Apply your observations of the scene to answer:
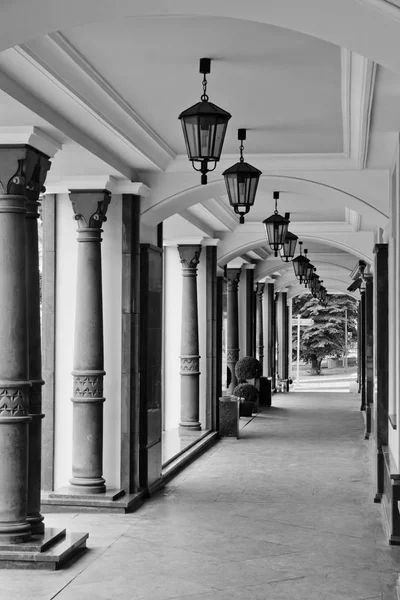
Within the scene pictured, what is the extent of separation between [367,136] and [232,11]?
11.5 ft

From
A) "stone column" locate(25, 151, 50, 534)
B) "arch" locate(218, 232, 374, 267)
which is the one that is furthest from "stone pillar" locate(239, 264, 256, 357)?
"stone column" locate(25, 151, 50, 534)

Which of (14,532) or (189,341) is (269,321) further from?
(14,532)

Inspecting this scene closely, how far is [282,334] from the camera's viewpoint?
29.9m

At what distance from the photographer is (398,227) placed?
6.92 metres

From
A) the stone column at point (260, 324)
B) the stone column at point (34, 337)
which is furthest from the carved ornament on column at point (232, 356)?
the stone column at point (34, 337)

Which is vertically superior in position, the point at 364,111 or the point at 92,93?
the point at 92,93

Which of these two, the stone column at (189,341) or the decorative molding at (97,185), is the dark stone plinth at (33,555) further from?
the stone column at (189,341)

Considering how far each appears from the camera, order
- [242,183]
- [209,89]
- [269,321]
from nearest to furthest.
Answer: [209,89], [242,183], [269,321]

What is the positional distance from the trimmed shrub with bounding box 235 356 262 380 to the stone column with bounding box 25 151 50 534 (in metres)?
11.7

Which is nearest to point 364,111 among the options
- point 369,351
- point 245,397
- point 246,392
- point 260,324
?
point 369,351

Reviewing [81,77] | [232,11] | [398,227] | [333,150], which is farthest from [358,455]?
[232,11]

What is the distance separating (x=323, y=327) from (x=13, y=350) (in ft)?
123

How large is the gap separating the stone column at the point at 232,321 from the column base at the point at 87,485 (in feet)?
35.2

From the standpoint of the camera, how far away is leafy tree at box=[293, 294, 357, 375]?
138 ft
